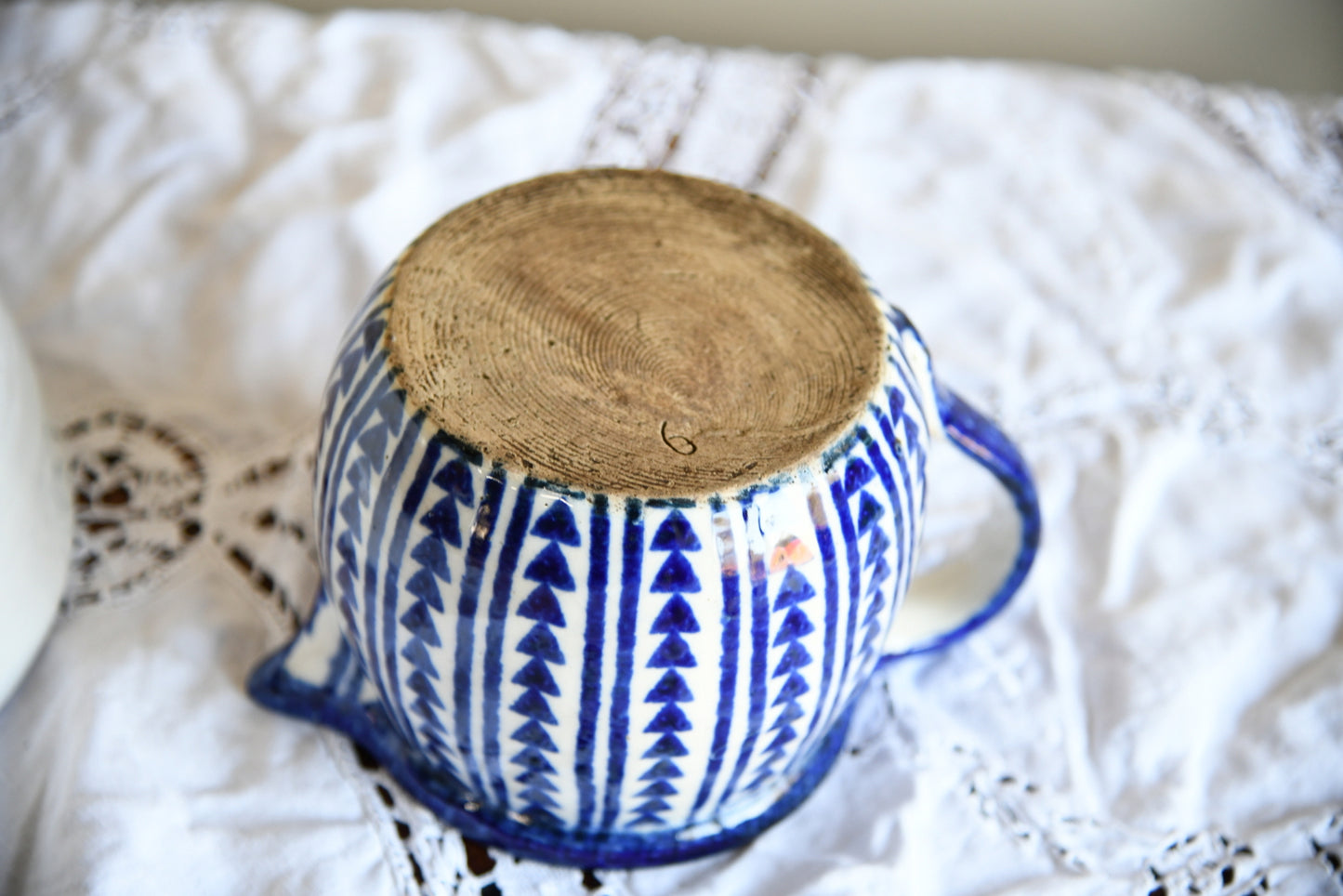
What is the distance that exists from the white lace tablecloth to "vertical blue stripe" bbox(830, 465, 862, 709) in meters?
0.14

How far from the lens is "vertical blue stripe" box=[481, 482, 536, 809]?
419 millimetres

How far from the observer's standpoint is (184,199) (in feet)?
2.69

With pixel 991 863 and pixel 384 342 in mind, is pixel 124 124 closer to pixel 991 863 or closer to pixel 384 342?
pixel 384 342

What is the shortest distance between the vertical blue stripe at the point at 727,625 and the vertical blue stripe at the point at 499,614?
0.22ft

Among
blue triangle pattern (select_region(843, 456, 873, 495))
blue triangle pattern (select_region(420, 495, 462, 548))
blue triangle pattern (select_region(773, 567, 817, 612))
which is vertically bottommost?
blue triangle pattern (select_region(420, 495, 462, 548))

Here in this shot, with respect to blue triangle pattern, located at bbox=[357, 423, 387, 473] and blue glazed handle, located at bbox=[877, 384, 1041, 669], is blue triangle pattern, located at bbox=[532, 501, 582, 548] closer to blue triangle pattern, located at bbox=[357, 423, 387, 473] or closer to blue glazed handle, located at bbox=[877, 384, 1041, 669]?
blue triangle pattern, located at bbox=[357, 423, 387, 473]

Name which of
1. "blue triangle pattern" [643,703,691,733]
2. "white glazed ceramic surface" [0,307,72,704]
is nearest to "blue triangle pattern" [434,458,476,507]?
"blue triangle pattern" [643,703,691,733]

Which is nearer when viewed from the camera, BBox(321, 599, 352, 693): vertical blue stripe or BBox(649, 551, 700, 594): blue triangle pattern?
BBox(649, 551, 700, 594): blue triangle pattern

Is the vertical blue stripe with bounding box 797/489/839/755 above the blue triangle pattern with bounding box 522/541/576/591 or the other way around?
above

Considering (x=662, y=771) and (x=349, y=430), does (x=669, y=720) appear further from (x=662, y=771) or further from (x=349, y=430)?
(x=349, y=430)

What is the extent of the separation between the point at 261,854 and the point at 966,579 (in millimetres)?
381

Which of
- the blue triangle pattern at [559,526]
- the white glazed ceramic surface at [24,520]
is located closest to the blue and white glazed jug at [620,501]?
the blue triangle pattern at [559,526]

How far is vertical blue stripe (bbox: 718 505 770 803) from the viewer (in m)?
0.43

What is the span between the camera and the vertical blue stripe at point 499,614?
419 mm
